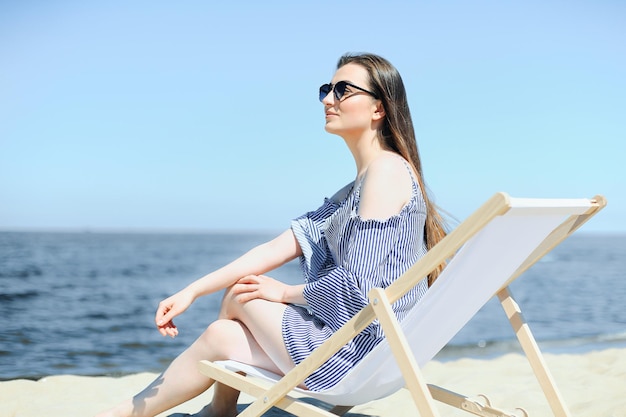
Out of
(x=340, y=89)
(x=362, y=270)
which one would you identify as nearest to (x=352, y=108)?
(x=340, y=89)

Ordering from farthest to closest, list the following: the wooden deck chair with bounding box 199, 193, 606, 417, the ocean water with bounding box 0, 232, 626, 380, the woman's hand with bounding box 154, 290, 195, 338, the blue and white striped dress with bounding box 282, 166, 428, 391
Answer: the ocean water with bounding box 0, 232, 626, 380
the woman's hand with bounding box 154, 290, 195, 338
the blue and white striped dress with bounding box 282, 166, 428, 391
the wooden deck chair with bounding box 199, 193, 606, 417

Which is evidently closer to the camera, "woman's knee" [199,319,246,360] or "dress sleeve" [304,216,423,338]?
"dress sleeve" [304,216,423,338]

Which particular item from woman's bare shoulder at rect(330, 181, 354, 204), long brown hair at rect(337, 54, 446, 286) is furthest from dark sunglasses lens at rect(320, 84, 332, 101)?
woman's bare shoulder at rect(330, 181, 354, 204)

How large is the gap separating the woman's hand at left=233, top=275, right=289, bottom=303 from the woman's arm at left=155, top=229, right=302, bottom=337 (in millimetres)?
79

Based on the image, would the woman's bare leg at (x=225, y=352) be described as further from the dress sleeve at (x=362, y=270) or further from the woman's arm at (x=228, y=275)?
the dress sleeve at (x=362, y=270)

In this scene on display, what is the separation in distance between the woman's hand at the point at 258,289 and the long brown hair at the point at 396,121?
2.21ft

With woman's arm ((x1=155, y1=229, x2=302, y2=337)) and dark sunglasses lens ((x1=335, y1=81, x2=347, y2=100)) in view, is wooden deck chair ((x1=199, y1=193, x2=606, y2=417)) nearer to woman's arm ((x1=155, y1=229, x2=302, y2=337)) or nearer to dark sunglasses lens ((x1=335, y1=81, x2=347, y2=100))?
woman's arm ((x1=155, y1=229, x2=302, y2=337))

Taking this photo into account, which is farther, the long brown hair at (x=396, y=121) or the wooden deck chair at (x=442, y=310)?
the long brown hair at (x=396, y=121)

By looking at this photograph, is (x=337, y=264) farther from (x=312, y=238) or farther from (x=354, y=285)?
(x=354, y=285)

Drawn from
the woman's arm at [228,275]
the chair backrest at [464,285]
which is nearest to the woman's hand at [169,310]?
the woman's arm at [228,275]

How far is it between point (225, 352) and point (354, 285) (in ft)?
1.91

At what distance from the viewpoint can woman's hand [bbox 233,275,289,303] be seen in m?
2.68

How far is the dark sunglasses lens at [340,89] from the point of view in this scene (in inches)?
113

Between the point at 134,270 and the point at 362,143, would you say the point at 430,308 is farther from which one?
the point at 134,270
